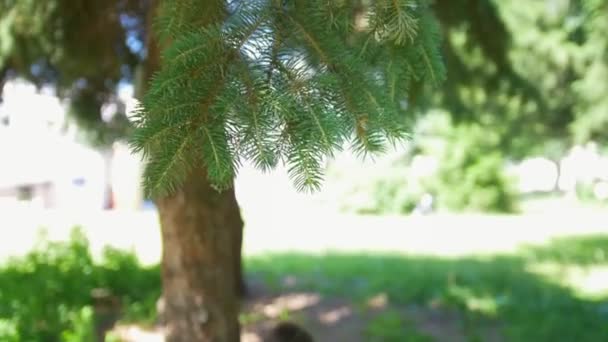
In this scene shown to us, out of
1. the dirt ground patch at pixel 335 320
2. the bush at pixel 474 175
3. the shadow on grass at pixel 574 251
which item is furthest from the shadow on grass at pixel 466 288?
the bush at pixel 474 175

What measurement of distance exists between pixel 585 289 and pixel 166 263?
19.6ft

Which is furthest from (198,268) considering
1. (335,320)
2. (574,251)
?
(574,251)

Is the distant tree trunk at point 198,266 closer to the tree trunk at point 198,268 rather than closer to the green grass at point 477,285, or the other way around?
the tree trunk at point 198,268

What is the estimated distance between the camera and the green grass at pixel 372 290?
5.04 m

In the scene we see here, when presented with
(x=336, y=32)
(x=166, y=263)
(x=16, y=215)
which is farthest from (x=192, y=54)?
(x=16, y=215)

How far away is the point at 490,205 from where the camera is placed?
20.1 m

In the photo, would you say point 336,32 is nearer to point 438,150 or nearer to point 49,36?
point 49,36

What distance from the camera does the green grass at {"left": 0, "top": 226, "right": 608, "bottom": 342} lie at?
16.5ft

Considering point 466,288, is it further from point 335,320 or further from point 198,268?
point 198,268

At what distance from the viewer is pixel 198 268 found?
4355 millimetres

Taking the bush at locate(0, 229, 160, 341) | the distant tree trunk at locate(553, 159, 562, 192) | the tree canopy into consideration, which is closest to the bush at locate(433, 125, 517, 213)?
the bush at locate(0, 229, 160, 341)

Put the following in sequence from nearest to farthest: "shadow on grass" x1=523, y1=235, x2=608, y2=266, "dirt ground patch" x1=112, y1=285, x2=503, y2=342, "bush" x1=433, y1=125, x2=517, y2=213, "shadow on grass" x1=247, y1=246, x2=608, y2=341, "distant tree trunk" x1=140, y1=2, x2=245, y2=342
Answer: "distant tree trunk" x1=140, y1=2, x2=245, y2=342 < "dirt ground patch" x1=112, y1=285, x2=503, y2=342 < "shadow on grass" x1=247, y1=246, x2=608, y2=341 < "shadow on grass" x1=523, y1=235, x2=608, y2=266 < "bush" x1=433, y1=125, x2=517, y2=213

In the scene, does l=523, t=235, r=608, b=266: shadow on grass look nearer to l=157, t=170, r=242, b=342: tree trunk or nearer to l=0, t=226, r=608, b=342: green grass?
l=0, t=226, r=608, b=342: green grass

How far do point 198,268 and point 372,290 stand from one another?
11.9ft
